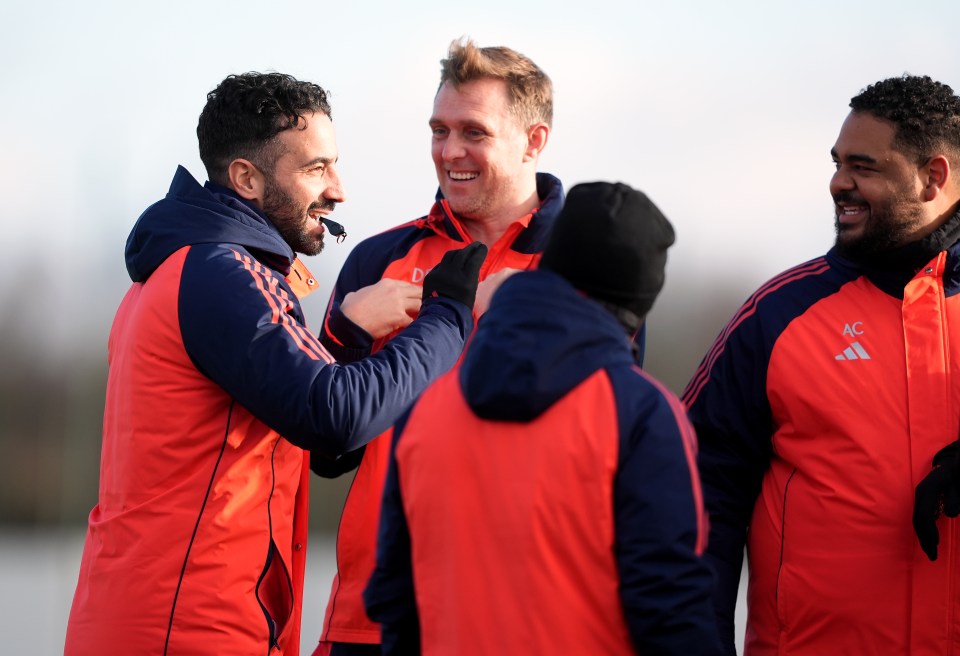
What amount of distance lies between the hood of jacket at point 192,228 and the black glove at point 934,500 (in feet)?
4.41

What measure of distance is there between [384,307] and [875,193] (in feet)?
3.46

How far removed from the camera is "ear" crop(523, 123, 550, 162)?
106 inches

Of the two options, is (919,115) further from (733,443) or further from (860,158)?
(733,443)

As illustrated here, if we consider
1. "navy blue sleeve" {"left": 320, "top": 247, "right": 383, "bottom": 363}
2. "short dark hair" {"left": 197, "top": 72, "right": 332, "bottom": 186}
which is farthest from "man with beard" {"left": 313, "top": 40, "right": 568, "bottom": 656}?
"short dark hair" {"left": 197, "top": 72, "right": 332, "bottom": 186}

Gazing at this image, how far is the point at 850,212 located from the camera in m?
2.38

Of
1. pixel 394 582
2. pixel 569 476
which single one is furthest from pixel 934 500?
pixel 394 582

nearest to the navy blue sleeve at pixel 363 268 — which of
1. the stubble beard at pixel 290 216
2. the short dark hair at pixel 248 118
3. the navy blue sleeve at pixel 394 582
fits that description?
the stubble beard at pixel 290 216

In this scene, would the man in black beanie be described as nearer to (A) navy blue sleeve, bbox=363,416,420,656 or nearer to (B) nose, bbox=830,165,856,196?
(A) navy blue sleeve, bbox=363,416,420,656

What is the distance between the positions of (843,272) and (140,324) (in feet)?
4.69

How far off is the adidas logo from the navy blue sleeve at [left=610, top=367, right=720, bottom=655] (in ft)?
2.93

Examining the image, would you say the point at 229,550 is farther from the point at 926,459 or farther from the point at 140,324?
the point at 926,459

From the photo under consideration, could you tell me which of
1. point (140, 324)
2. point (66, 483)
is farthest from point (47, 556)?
point (140, 324)

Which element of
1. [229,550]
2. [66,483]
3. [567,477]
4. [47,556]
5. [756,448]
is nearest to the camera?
[567,477]

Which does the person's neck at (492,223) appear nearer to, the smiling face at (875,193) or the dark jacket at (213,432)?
the dark jacket at (213,432)
